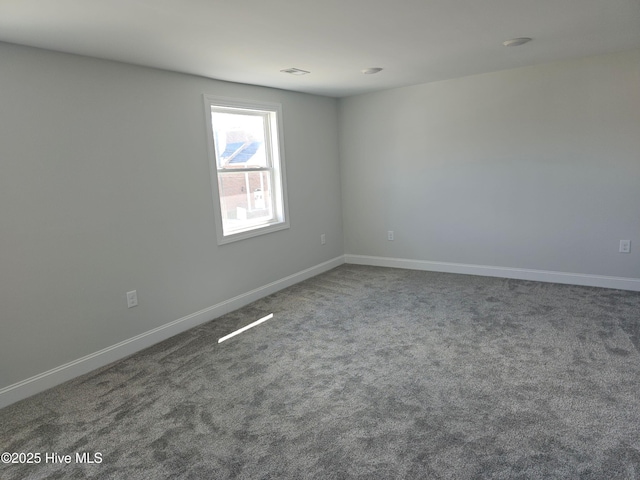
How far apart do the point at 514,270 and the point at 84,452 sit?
4.31m

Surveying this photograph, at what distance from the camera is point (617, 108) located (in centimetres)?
394

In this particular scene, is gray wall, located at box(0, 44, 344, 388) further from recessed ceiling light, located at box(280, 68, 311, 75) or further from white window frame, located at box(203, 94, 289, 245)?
recessed ceiling light, located at box(280, 68, 311, 75)

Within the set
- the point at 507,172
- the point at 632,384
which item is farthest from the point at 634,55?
the point at 632,384

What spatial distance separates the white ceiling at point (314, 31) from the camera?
2.20m

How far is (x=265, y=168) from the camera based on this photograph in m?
4.62

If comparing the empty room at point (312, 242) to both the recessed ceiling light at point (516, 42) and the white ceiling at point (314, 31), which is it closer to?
the white ceiling at point (314, 31)

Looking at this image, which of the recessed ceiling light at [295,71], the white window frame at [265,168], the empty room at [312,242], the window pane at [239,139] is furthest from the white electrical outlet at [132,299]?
the recessed ceiling light at [295,71]

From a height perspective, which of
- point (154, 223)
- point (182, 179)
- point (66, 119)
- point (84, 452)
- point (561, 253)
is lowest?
point (84, 452)

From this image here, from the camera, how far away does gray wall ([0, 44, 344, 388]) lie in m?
2.64

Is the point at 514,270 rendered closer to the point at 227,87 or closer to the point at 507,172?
the point at 507,172

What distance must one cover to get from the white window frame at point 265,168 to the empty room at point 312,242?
25 mm

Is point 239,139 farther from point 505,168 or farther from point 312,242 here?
point 505,168

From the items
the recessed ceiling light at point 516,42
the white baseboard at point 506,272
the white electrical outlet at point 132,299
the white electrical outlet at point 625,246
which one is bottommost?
the white baseboard at point 506,272

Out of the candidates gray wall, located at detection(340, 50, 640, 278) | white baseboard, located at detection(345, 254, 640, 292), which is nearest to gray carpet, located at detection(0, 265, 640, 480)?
white baseboard, located at detection(345, 254, 640, 292)
